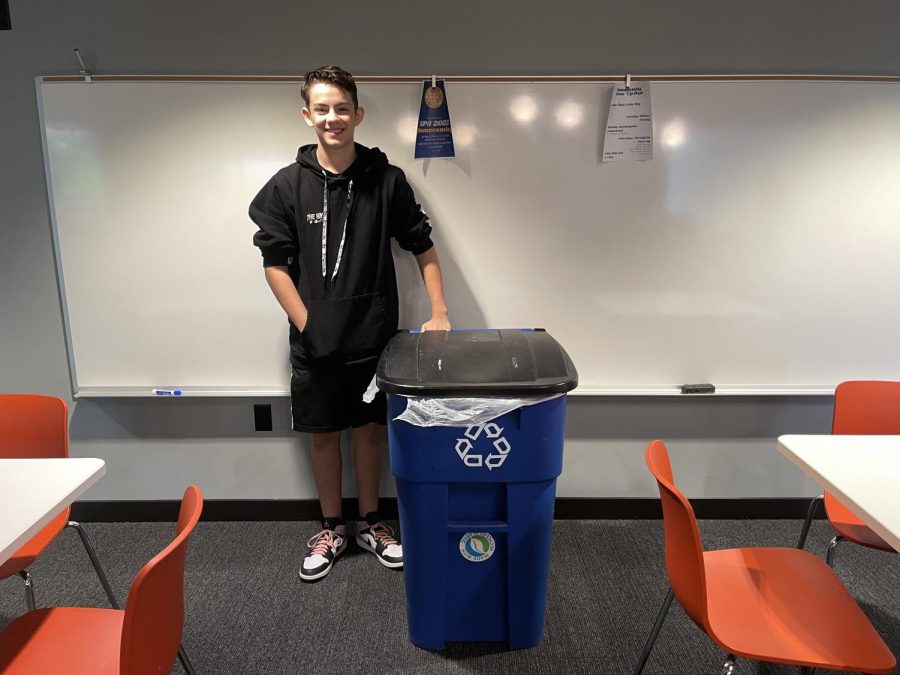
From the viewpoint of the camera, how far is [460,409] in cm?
139

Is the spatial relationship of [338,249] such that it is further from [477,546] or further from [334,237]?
[477,546]

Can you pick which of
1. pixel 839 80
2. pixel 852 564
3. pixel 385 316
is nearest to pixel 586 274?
pixel 385 316

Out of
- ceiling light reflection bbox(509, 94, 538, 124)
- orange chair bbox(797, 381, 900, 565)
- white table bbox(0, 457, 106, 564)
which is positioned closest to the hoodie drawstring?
ceiling light reflection bbox(509, 94, 538, 124)

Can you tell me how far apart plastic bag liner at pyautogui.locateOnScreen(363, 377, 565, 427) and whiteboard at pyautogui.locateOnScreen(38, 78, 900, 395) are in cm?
74

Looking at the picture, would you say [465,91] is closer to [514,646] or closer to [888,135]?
[888,135]

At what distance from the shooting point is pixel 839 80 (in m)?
1.93

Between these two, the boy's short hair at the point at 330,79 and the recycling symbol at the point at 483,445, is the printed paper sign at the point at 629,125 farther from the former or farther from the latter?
the recycling symbol at the point at 483,445

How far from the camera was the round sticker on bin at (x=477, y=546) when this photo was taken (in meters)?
1.53

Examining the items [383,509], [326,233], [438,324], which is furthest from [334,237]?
[383,509]

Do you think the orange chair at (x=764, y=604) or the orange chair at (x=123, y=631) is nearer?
the orange chair at (x=123, y=631)

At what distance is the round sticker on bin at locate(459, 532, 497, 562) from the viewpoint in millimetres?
1531

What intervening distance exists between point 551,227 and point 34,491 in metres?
1.69

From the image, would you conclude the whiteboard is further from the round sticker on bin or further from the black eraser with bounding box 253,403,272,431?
the round sticker on bin
